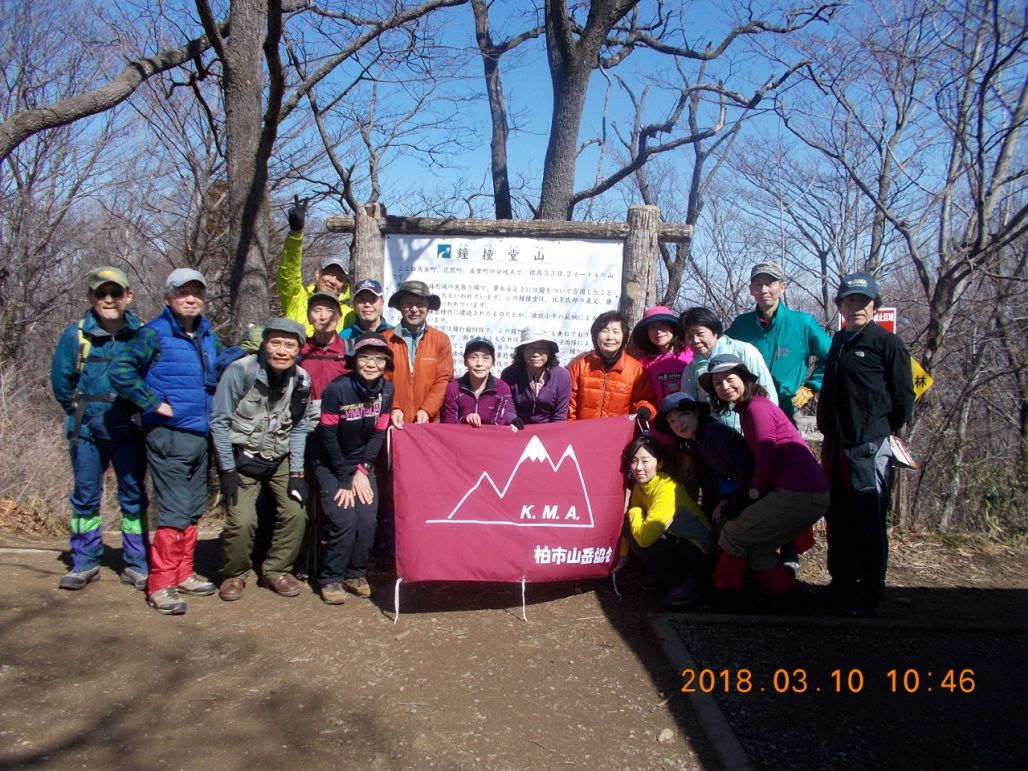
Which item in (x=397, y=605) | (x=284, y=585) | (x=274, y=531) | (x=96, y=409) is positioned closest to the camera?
(x=397, y=605)

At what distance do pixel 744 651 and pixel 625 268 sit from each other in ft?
10.3

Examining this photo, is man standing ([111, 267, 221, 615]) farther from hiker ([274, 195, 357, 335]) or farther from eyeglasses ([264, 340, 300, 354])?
hiker ([274, 195, 357, 335])

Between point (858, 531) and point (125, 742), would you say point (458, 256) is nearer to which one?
point (858, 531)

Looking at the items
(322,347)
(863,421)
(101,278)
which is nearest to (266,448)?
(322,347)

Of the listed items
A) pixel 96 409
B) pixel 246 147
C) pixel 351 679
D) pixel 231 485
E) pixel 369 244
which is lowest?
pixel 351 679

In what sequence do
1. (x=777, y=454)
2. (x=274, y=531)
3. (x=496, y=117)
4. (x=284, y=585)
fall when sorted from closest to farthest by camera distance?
1. (x=777, y=454)
2. (x=284, y=585)
3. (x=274, y=531)
4. (x=496, y=117)

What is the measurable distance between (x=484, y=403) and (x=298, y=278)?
1.86 meters

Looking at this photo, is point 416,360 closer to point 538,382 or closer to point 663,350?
point 538,382

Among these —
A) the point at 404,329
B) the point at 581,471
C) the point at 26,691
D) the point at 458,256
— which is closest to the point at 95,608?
the point at 26,691

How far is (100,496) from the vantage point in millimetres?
4730

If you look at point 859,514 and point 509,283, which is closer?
point 859,514

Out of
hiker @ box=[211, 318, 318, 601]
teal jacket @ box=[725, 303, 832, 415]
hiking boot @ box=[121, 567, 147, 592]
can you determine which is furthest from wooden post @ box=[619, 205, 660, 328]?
hiking boot @ box=[121, 567, 147, 592]

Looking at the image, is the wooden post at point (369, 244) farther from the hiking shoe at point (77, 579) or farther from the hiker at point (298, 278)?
the hiking shoe at point (77, 579)

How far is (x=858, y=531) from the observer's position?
4523 mm
